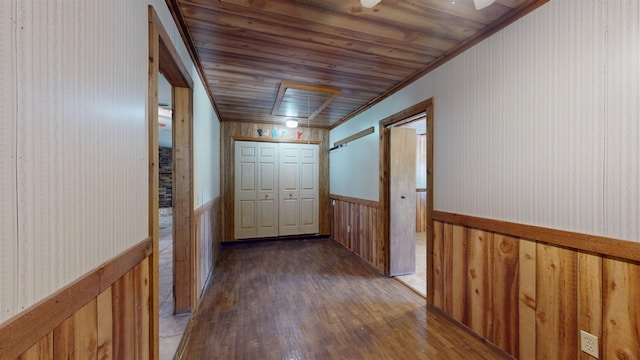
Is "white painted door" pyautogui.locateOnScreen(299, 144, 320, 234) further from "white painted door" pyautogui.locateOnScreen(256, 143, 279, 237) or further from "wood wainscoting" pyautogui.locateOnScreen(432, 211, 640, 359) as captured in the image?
"wood wainscoting" pyautogui.locateOnScreen(432, 211, 640, 359)

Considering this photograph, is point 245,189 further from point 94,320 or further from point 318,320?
point 94,320

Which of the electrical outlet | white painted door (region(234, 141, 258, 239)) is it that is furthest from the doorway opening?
the electrical outlet

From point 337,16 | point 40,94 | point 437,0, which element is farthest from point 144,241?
point 437,0

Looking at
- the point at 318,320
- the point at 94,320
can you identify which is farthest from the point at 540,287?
the point at 94,320

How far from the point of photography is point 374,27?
184 cm

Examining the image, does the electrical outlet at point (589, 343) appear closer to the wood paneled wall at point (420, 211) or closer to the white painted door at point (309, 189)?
the white painted door at point (309, 189)

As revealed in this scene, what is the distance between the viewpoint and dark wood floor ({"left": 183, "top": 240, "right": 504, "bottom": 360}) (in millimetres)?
1830

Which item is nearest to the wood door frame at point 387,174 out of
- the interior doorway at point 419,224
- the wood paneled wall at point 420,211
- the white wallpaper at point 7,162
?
the interior doorway at point 419,224

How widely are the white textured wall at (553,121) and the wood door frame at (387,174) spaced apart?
247 millimetres

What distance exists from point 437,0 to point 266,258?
368cm

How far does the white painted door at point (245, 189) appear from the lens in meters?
4.80

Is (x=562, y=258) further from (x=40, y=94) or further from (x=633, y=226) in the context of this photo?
(x=40, y=94)

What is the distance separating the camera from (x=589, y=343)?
133cm

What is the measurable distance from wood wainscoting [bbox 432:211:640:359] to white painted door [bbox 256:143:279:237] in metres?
3.43
